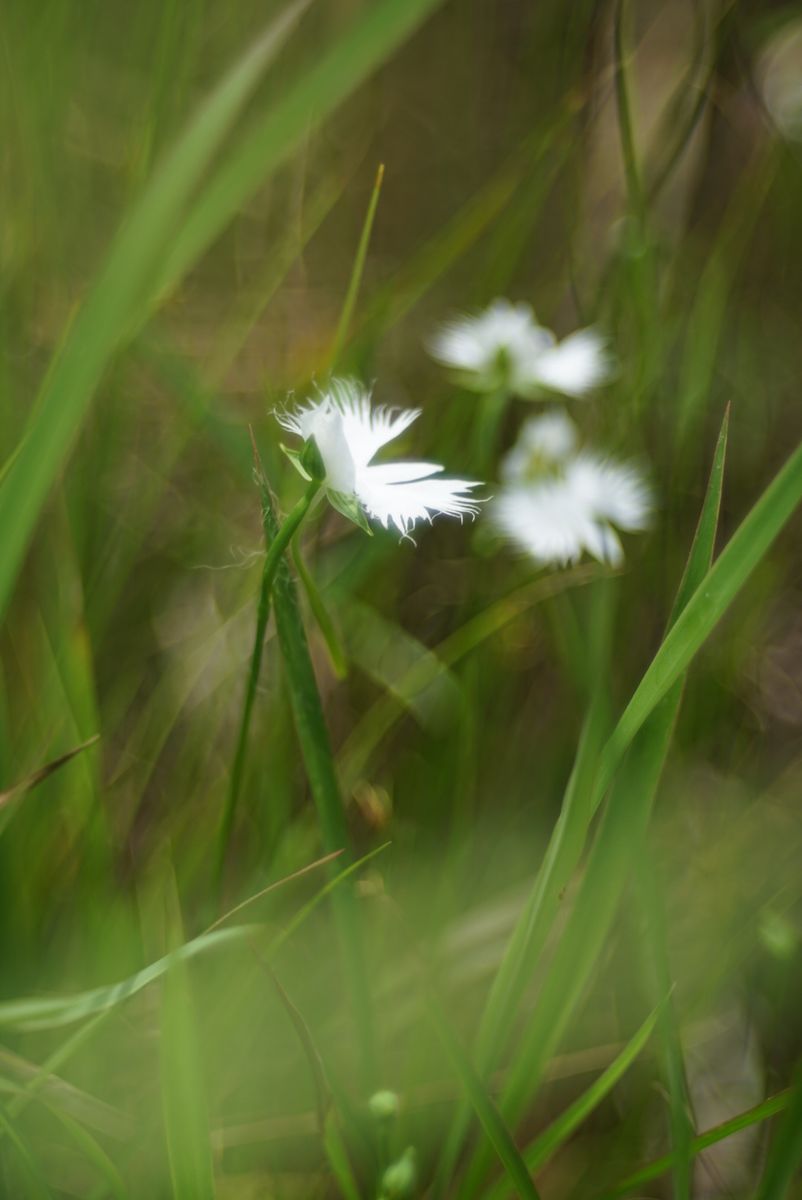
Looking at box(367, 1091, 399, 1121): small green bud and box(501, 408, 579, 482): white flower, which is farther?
box(501, 408, 579, 482): white flower

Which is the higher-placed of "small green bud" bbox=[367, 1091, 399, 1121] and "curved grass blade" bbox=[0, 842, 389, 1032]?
"curved grass blade" bbox=[0, 842, 389, 1032]

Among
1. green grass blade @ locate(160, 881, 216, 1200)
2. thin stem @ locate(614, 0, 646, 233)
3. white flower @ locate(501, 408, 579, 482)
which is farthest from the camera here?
white flower @ locate(501, 408, 579, 482)

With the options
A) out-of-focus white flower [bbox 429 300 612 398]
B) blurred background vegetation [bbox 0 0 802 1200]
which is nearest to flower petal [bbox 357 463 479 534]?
blurred background vegetation [bbox 0 0 802 1200]

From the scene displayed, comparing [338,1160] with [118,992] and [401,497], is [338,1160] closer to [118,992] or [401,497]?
[118,992]

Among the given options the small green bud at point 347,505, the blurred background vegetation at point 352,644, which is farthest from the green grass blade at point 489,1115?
the small green bud at point 347,505

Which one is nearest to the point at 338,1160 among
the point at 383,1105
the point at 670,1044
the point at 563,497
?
the point at 383,1105

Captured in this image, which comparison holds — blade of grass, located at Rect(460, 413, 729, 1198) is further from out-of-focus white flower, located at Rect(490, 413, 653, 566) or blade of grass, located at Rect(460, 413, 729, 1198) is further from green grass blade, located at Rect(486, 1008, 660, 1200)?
out-of-focus white flower, located at Rect(490, 413, 653, 566)

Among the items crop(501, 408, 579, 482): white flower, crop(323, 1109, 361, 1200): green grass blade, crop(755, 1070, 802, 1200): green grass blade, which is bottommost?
crop(755, 1070, 802, 1200): green grass blade
